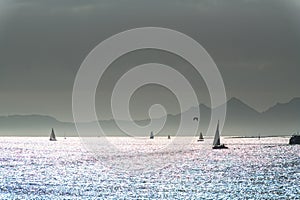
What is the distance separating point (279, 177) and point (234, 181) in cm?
1257

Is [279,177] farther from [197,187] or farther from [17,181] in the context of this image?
[17,181]

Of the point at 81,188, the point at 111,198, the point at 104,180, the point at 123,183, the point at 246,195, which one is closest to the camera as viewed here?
the point at 111,198

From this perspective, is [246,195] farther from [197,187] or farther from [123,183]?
[123,183]

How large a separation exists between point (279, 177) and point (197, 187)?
88.3 feet

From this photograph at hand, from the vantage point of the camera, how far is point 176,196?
274ft

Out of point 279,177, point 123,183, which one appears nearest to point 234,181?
point 279,177

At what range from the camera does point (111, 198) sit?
80.2 meters

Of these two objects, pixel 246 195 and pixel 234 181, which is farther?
pixel 234 181

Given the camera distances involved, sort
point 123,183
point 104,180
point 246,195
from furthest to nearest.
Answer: point 104,180
point 123,183
point 246,195

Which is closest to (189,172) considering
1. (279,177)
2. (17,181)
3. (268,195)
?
(279,177)

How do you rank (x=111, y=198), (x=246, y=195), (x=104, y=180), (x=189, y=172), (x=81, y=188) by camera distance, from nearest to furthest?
1. (x=111, y=198)
2. (x=246, y=195)
3. (x=81, y=188)
4. (x=104, y=180)
5. (x=189, y=172)

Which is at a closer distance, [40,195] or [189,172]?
[40,195]

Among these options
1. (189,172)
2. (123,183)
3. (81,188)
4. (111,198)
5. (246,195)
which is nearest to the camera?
(111,198)

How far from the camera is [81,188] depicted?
9394 centimetres
